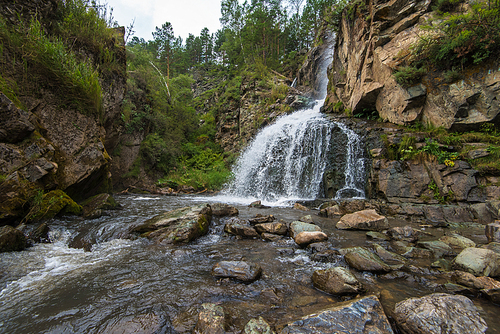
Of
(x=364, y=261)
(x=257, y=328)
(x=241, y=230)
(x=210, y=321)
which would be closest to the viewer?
(x=257, y=328)

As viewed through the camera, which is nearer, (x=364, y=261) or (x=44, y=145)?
(x=364, y=261)

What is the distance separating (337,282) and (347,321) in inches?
29.1

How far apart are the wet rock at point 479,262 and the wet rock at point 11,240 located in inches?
290

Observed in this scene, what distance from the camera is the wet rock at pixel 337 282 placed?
255cm


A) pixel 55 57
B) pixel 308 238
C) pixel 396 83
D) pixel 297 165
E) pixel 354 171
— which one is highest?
pixel 396 83

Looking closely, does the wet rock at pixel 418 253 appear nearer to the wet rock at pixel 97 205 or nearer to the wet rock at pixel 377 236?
the wet rock at pixel 377 236

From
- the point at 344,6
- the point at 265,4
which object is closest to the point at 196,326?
the point at 344,6

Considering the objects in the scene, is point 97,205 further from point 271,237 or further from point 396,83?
point 396,83

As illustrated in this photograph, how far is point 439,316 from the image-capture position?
194 cm

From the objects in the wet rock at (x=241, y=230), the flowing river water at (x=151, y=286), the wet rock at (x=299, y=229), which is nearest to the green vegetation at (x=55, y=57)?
the flowing river water at (x=151, y=286)

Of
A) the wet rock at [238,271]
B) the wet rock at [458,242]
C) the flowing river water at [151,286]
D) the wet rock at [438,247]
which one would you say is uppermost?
the wet rock at [458,242]

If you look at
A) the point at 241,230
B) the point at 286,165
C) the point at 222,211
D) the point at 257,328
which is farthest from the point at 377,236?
the point at 286,165

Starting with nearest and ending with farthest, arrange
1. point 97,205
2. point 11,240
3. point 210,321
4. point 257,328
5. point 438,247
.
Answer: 1. point 257,328
2. point 210,321
3. point 11,240
4. point 438,247
5. point 97,205

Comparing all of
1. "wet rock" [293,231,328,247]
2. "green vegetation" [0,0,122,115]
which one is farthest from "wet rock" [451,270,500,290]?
"green vegetation" [0,0,122,115]
